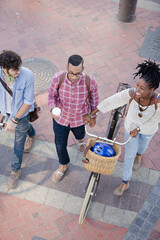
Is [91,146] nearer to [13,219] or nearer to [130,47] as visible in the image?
[13,219]

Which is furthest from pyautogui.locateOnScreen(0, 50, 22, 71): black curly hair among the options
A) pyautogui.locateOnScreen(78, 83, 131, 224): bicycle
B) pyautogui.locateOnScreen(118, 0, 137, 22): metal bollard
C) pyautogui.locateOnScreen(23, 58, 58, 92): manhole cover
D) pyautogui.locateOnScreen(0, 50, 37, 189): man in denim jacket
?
pyautogui.locateOnScreen(118, 0, 137, 22): metal bollard

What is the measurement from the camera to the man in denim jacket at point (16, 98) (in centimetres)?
326

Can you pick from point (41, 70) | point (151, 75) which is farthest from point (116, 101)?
Answer: point (41, 70)

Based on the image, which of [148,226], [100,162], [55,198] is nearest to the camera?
[100,162]

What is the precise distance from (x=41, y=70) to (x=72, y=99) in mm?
2844

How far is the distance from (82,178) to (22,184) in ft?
3.18

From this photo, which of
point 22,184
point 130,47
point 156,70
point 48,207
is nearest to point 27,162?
point 22,184

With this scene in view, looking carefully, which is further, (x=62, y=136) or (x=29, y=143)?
(x=29, y=143)

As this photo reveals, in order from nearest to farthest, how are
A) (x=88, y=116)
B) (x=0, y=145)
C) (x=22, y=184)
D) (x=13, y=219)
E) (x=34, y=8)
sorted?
(x=88, y=116) < (x=13, y=219) < (x=22, y=184) < (x=0, y=145) < (x=34, y=8)

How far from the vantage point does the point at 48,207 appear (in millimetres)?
4172

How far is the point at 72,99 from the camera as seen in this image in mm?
3543

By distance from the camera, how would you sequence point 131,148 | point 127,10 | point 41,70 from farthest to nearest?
point 127,10, point 41,70, point 131,148

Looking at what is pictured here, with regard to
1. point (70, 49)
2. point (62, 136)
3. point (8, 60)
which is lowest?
point (70, 49)

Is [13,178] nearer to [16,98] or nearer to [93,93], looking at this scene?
[16,98]
